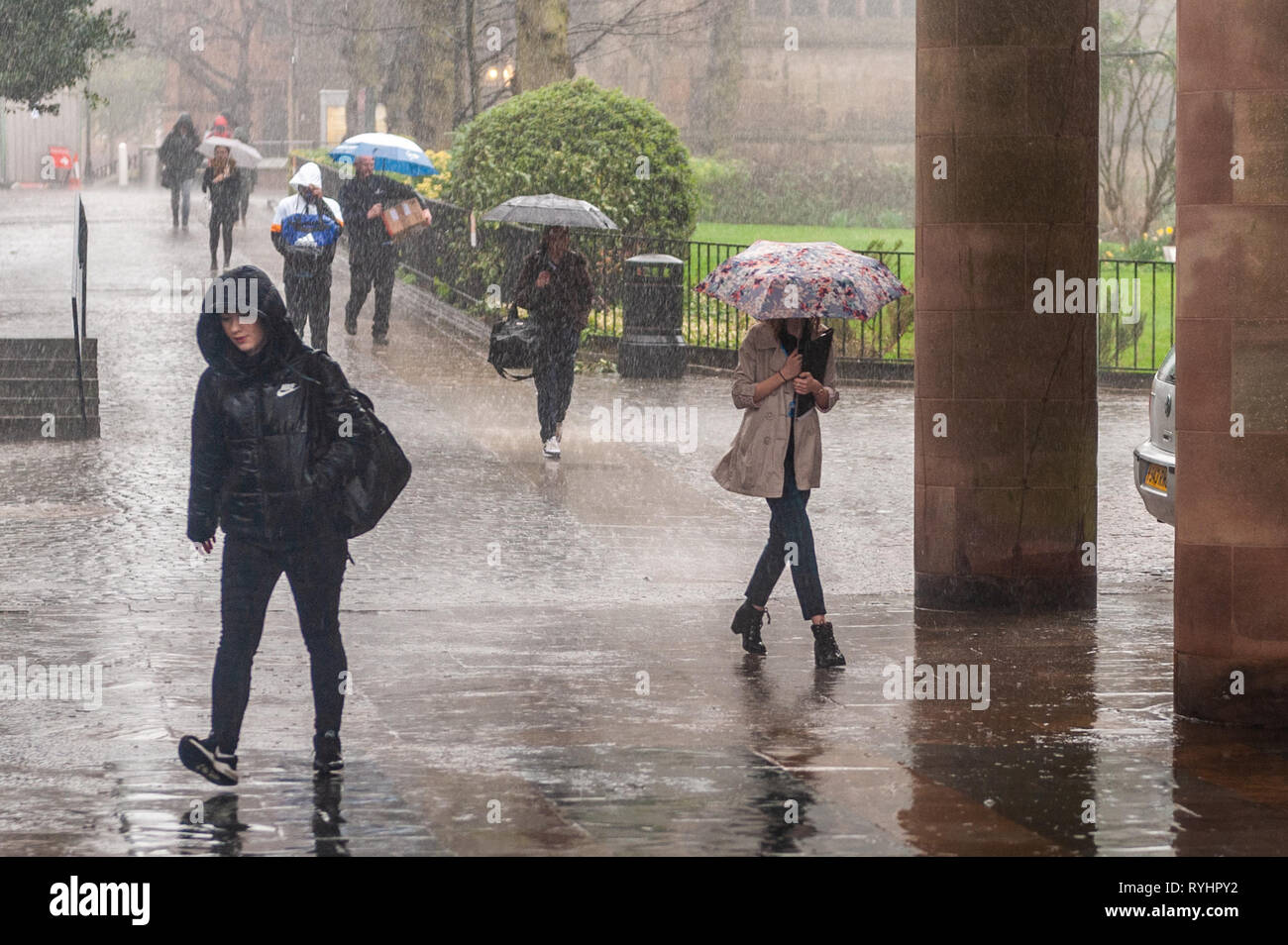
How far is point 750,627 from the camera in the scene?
9.52 m

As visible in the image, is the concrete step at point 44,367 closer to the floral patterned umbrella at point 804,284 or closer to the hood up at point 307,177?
the hood up at point 307,177

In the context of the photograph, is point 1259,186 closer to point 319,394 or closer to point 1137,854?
point 1137,854

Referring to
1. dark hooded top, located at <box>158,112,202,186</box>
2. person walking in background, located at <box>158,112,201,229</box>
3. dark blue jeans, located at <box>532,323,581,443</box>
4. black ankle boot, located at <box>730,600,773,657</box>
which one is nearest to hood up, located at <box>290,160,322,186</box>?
dark blue jeans, located at <box>532,323,581,443</box>

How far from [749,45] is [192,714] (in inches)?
2068

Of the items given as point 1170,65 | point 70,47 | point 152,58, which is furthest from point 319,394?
point 152,58

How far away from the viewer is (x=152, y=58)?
278 feet

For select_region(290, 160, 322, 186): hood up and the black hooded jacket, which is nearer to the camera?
the black hooded jacket

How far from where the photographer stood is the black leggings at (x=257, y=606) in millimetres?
7020

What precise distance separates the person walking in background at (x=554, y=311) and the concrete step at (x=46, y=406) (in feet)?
11.9

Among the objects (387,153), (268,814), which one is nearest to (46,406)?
(387,153)

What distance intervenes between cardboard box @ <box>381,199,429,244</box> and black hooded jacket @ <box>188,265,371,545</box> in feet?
47.5

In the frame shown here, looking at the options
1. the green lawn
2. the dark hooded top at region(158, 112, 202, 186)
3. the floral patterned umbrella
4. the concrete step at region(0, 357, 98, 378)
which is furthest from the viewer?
the green lawn

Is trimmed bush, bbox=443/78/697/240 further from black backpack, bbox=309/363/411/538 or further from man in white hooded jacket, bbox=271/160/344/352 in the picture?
black backpack, bbox=309/363/411/538

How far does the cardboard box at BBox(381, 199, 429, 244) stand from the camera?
841 inches
